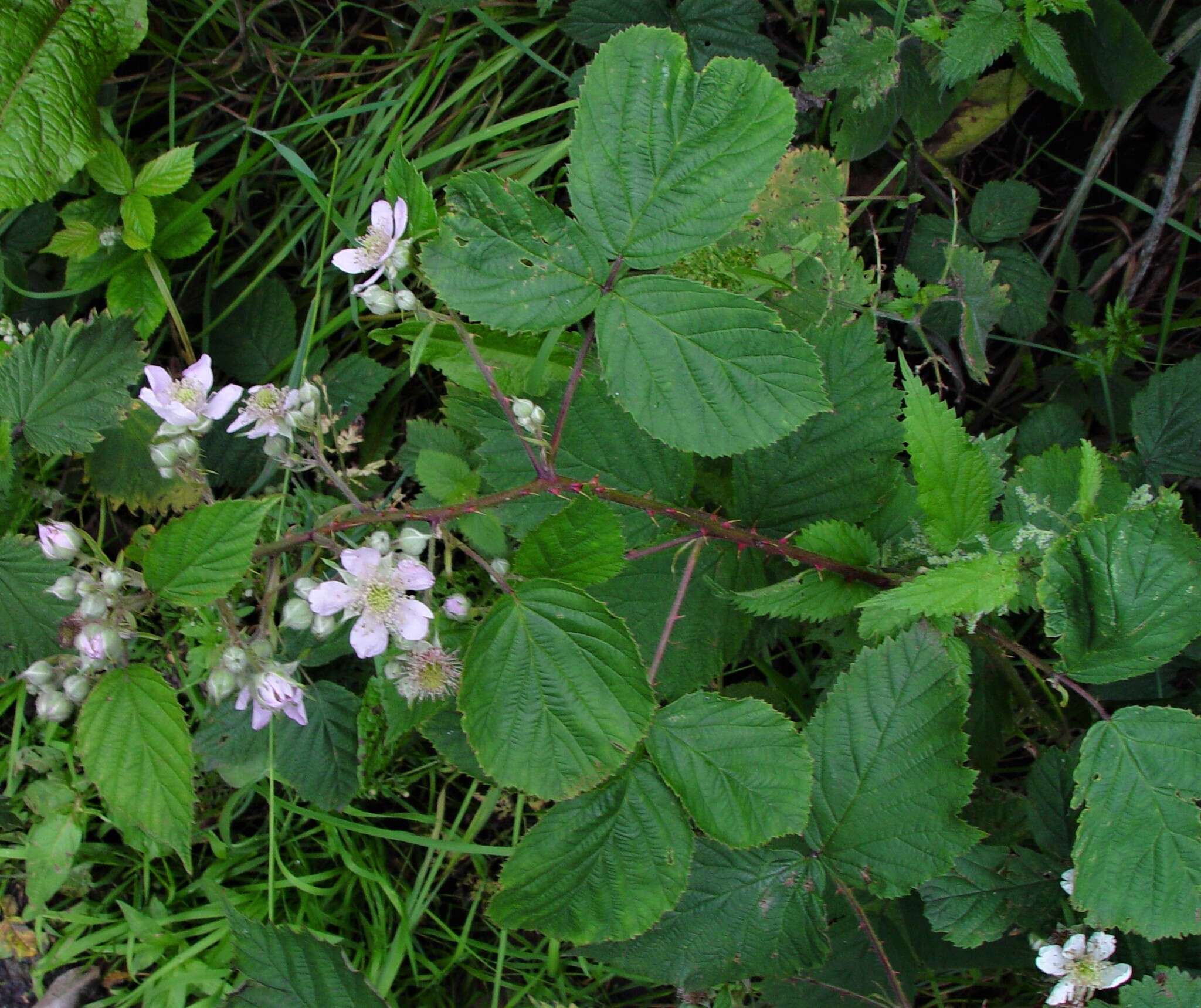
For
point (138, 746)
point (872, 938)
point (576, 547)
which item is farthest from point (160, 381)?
point (872, 938)

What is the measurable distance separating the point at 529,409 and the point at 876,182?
1651mm

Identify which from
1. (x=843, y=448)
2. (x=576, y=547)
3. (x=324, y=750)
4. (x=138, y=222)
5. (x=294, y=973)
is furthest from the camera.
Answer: (x=138, y=222)

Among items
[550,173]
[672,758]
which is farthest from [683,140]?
[550,173]

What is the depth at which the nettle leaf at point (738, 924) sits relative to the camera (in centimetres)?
171

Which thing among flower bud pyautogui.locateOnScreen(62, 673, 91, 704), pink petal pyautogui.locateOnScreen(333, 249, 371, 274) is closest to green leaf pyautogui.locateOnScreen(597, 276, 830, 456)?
pink petal pyautogui.locateOnScreen(333, 249, 371, 274)

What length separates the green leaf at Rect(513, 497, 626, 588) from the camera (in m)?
1.41

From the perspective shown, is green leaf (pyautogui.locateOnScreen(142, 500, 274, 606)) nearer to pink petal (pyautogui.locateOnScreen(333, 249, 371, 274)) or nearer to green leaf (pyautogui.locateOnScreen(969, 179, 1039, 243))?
pink petal (pyautogui.locateOnScreen(333, 249, 371, 274))

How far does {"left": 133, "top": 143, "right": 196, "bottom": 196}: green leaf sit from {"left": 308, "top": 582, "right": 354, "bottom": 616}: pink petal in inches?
56.8

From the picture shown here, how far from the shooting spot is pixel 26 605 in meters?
2.07

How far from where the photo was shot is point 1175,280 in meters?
2.48

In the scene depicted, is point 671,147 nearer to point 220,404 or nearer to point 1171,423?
point 220,404

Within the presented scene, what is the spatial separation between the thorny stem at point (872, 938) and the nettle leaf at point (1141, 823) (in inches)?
14.2

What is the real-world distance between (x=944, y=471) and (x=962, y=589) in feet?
0.65

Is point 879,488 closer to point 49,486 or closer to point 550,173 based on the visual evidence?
point 550,173
